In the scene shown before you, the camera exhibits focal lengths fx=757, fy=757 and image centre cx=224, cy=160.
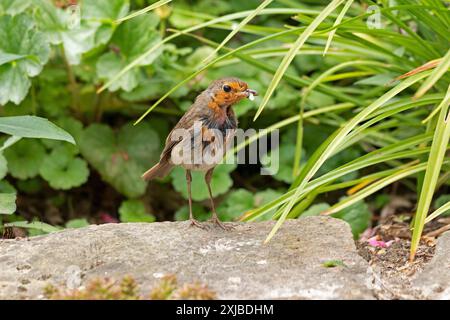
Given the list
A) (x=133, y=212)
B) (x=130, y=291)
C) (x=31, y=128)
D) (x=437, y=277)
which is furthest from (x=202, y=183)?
(x=130, y=291)

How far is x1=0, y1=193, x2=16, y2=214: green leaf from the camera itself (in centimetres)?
339

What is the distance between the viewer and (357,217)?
4.20 metres

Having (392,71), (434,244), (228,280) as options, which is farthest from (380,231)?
(228,280)

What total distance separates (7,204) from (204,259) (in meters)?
1.08

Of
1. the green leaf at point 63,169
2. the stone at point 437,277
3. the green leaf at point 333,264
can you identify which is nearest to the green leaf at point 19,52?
the green leaf at point 63,169

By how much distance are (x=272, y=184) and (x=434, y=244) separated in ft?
6.94

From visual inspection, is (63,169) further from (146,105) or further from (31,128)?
(31,128)

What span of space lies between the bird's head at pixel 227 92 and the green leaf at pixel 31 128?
2.27 feet

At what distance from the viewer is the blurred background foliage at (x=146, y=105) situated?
4.12 metres

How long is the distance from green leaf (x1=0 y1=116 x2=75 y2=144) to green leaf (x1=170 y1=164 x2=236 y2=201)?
163 centimetres

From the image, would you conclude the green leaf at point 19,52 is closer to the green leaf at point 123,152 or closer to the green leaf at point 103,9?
the green leaf at point 103,9

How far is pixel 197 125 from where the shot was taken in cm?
334

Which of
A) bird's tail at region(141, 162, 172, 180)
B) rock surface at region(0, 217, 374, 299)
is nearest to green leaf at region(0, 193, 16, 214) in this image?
rock surface at region(0, 217, 374, 299)

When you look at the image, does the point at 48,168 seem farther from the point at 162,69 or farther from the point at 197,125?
the point at 197,125
